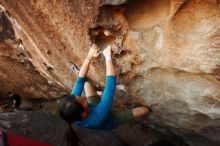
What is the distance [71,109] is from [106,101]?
32 centimetres

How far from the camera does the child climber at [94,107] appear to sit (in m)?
3.15

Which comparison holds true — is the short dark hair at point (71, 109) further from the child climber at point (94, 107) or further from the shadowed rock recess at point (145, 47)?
the shadowed rock recess at point (145, 47)

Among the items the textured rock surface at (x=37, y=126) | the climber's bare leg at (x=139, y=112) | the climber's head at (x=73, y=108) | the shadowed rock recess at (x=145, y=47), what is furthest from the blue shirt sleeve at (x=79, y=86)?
the textured rock surface at (x=37, y=126)

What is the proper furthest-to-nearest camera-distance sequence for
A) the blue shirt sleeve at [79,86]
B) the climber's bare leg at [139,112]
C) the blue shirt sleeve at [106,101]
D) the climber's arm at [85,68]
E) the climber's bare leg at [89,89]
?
the climber's bare leg at [89,89] < the climber's bare leg at [139,112] < the blue shirt sleeve at [79,86] < the climber's arm at [85,68] < the blue shirt sleeve at [106,101]

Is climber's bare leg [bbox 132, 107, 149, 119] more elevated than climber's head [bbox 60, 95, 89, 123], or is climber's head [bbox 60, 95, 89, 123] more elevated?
climber's head [bbox 60, 95, 89, 123]

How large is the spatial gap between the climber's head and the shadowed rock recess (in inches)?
18.6

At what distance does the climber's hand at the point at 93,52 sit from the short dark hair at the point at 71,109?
400mm

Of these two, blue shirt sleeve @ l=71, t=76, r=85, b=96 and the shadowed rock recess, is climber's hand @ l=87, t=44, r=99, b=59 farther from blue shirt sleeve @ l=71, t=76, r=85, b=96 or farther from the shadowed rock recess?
blue shirt sleeve @ l=71, t=76, r=85, b=96

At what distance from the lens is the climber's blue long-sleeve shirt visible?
10.6ft

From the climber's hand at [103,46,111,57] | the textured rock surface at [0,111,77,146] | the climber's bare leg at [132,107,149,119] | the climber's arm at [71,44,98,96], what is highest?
the climber's hand at [103,46,111,57]

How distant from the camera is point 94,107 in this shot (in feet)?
11.2

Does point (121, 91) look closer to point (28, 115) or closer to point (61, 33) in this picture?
point (61, 33)

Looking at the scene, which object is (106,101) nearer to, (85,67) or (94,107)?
(94,107)

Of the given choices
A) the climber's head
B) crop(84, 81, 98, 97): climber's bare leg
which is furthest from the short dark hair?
crop(84, 81, 98, 97): climber's bare leg
